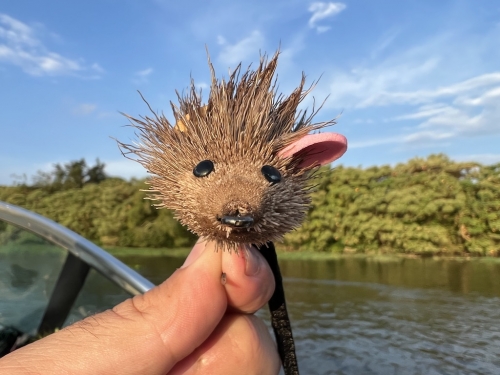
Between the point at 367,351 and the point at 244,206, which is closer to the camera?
the point at 244,206

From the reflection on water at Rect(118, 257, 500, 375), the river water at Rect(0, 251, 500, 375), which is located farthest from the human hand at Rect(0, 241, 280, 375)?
the reflection on water at Rect(118, 257, 500, 375)

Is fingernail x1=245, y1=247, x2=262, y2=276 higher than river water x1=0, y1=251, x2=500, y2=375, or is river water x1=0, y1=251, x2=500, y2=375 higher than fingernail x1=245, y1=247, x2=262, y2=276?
fingernail x1=245, y1=247, x2=262, y2=276

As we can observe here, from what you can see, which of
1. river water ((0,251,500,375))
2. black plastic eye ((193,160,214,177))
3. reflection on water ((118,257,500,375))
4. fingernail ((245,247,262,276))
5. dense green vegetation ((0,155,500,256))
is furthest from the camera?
dense green vegetation ((0,155,500,256))

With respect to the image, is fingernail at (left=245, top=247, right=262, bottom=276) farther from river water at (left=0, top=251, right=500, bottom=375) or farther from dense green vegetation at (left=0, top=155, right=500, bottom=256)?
dense green vegetation at (left=0, top=155, right=500, bottom=256)

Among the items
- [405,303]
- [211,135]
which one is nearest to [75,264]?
[211,135]

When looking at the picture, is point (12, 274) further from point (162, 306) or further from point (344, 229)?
point (344, 229)

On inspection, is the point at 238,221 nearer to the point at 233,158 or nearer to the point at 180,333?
the point at 233,158

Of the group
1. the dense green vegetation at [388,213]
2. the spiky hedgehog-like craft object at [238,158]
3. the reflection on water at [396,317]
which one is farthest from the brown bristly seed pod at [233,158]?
the dense green vegetation at [388,213]

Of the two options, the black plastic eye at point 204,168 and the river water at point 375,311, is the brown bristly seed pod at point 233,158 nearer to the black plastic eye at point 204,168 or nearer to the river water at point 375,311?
the black plastic eye at point 204,168
